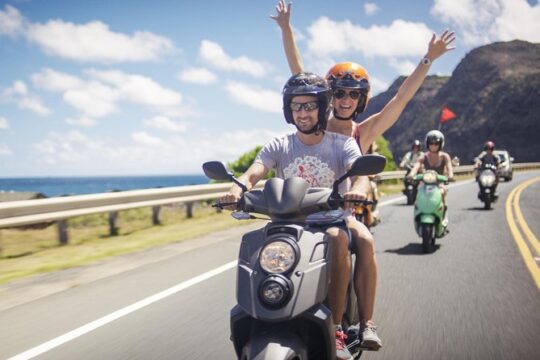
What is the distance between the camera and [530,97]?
97.6 m

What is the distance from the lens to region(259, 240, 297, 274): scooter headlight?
2812mm

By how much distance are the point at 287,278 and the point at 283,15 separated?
136 inches

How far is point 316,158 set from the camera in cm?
375

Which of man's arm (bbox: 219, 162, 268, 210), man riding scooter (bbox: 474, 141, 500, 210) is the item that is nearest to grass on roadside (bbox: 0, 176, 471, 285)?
man's arm (bbox: 219, 162, 268, 210)

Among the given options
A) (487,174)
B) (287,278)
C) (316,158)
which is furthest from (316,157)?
(487,174)

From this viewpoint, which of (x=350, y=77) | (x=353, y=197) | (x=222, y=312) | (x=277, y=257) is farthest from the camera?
(x=222, y=312)

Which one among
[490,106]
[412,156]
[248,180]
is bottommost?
[248,180]

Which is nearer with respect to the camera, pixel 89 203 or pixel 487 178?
pixel 89 203

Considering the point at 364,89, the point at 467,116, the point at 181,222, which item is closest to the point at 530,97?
the point at 467,116

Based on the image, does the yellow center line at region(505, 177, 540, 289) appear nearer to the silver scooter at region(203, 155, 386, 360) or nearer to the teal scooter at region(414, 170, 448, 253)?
the teal scooter at region(414, 170, 448, 253)

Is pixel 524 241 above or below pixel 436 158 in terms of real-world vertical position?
below

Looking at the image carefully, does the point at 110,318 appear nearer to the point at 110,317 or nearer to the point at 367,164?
the point at 110,317

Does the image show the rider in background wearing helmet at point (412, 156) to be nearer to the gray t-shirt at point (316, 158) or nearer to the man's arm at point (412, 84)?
the man's arm at point (412, 84)

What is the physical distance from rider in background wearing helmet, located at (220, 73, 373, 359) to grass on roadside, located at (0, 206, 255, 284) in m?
4.67
